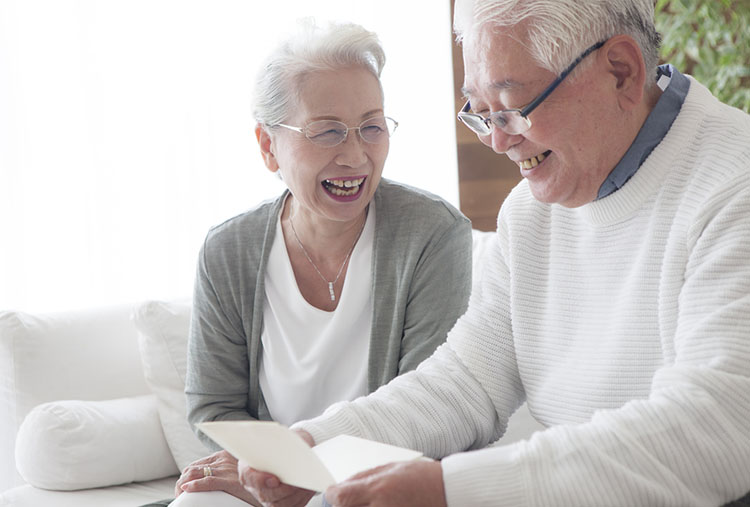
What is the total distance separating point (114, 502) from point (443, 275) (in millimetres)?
992

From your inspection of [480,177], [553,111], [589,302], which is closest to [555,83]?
[553,111]

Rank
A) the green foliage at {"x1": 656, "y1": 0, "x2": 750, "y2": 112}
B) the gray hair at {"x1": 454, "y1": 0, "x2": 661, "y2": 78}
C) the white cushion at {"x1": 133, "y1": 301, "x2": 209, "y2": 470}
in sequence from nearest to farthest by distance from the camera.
Result: 1. the gray hair at {"x1": 454, "y1": 0, "x2": 661, "y2": 78}
2. the white cushion at {"x1": 133, "y1": 301, "x2": 209, "y2": 470}
3. the green foliage at {"x1": 656, "y1": 0, "x2": 750, "y2": 112}

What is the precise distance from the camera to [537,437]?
1.07 metres

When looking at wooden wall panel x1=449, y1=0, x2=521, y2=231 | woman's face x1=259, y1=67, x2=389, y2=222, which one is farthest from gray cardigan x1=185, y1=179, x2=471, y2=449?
wooden wall panel x1=449, y1=0, x2=521, y2=231

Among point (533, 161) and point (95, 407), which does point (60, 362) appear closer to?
point (95, 407)

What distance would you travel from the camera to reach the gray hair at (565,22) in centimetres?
120

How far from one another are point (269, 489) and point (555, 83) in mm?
740

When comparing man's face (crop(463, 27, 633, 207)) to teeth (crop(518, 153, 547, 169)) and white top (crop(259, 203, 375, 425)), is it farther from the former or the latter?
white top (crop(259, 203, 375, 425))

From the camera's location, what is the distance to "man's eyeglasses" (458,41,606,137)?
48.1 inches

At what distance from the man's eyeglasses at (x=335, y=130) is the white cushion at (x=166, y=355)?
28.7 inches

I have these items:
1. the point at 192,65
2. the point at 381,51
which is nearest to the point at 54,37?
the point at 192,65

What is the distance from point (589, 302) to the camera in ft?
4.39

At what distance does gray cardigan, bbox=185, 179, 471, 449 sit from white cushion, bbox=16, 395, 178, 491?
0.33 meters

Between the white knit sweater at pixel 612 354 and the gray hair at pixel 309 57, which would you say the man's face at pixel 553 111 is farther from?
the gray hair at pixel 309 57
